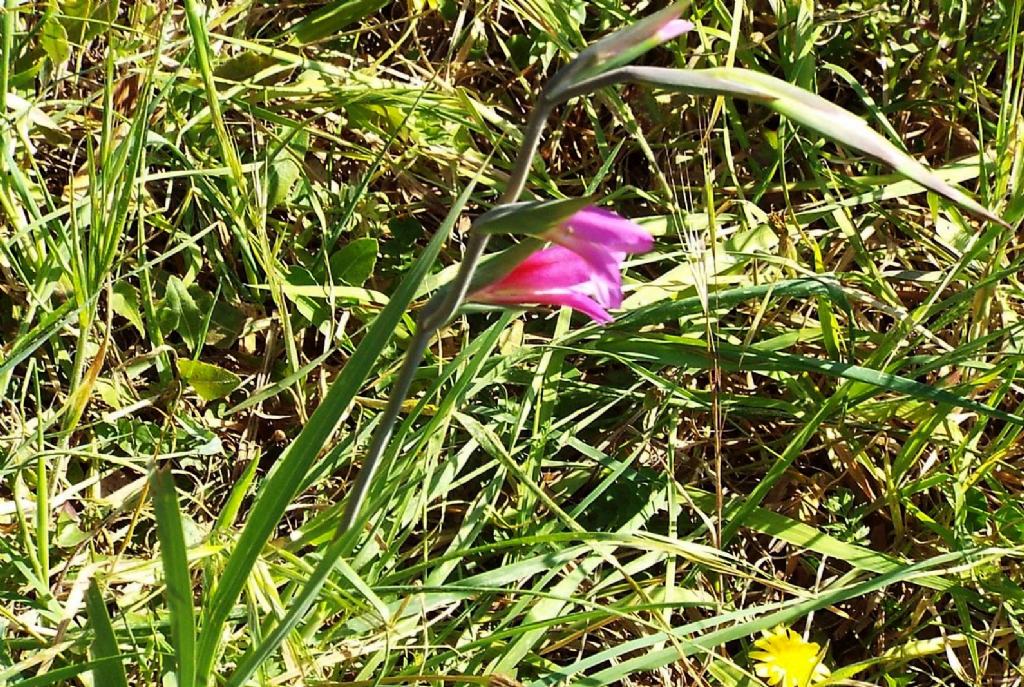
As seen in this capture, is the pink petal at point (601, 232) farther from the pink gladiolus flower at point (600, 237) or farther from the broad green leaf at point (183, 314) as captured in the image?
the broad green leaf at point (183, 314)

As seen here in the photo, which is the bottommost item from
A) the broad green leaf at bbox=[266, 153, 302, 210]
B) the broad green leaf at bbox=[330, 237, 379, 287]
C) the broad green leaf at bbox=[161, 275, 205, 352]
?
the broad green leaf at bbox=[161, 275, 205, 352]

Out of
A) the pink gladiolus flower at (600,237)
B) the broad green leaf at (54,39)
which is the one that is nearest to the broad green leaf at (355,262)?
the broad green leaf at (54,39)

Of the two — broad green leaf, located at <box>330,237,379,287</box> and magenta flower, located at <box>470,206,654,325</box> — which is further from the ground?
magenta flower, located at <box>470,206,654,325</box>

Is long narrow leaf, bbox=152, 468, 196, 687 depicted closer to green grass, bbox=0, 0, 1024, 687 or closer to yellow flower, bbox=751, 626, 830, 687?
green grass, bbox=0, 0, 1024, 687

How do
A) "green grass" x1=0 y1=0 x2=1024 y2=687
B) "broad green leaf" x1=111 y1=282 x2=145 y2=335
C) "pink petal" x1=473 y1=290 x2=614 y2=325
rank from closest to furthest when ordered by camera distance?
"pink petal" x1=473 y1=290 x2=614 y2=325
"green grass" x1=0 y1=0 x2=1024 y2=687
"broad green leaf" x1=111 y1=282 x2=145 y2=335

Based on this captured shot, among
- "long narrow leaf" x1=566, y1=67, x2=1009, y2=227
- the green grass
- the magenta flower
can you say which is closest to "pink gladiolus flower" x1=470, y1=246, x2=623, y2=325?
the magenta flower

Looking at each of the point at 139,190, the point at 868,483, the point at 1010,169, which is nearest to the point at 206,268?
the point at 139,190

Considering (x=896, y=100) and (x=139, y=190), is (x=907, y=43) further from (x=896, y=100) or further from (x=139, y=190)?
(x=139, y=190)

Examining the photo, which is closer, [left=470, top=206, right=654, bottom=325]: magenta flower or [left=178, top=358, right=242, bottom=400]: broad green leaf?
[left=470, top=206, right=654, bottom=325]: magenta flower
